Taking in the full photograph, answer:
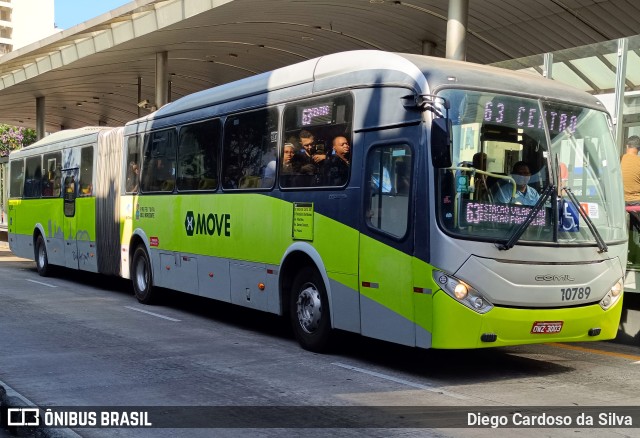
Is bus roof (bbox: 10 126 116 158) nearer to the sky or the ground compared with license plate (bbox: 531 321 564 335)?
nearer to the sky

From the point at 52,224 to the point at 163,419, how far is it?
13.7 meters

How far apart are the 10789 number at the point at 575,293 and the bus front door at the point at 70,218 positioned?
12201 mm

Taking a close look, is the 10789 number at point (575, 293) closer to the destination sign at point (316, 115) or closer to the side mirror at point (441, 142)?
the side mirror at point (441, 142)

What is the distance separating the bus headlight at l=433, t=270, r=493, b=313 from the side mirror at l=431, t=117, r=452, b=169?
3.34 feet

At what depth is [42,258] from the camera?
65.6ft

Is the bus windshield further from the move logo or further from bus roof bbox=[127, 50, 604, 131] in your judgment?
the move logo

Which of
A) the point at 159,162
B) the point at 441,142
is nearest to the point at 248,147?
the point at 159,162

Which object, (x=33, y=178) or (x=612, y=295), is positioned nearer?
(x=612, y=295)

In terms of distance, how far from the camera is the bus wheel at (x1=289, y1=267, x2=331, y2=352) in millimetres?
9695

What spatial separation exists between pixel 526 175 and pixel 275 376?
311 centimetres

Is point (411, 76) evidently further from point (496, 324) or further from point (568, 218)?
point (496, 324)

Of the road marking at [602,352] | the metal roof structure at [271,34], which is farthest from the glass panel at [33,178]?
the road marking at [602,352]

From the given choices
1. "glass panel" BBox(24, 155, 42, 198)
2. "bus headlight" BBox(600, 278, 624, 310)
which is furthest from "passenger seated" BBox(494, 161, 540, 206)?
"glass panel" BBox(24, 155, 42, 198)

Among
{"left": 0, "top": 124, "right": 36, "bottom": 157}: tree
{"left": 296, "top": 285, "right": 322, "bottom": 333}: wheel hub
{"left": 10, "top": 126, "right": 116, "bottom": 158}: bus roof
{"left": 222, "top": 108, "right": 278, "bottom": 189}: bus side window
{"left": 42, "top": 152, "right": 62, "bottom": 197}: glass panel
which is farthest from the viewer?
{"left": 0, "top": 124, "right": 36, "bottom": 157}: tree
